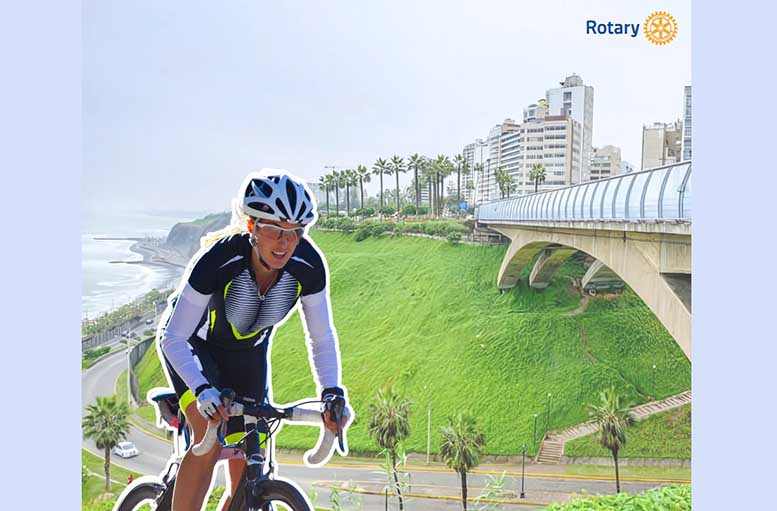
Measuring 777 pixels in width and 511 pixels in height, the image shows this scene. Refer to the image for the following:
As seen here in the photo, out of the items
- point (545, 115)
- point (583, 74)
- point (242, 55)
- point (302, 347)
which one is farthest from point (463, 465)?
point (242, 55)

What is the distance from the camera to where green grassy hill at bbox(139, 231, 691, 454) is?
484cm

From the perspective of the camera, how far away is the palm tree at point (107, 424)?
Result: 4609 mm

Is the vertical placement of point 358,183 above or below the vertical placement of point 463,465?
above

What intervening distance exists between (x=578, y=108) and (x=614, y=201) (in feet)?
3.02

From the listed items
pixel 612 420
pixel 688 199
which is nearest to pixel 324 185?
pixel 688 199

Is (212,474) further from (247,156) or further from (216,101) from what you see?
(216,101)

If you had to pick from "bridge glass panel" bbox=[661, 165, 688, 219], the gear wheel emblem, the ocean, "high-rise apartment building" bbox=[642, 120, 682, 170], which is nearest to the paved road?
the ocean

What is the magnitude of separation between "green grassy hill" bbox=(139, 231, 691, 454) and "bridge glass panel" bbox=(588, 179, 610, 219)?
100 cm

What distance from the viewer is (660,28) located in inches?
193

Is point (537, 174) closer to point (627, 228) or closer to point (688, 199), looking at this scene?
point (627, 228)

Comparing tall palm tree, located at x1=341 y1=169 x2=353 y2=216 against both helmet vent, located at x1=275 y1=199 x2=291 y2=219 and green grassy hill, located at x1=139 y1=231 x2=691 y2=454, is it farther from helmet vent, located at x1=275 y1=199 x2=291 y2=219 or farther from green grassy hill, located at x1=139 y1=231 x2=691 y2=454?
helmet vent, located at x1=275 y1=199 x2=291 y2=219

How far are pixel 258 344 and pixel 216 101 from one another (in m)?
2.06

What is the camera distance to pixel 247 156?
4641 millimetres

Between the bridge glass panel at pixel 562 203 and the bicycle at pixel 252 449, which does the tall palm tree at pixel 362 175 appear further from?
the bicycle at pixel 252 449
